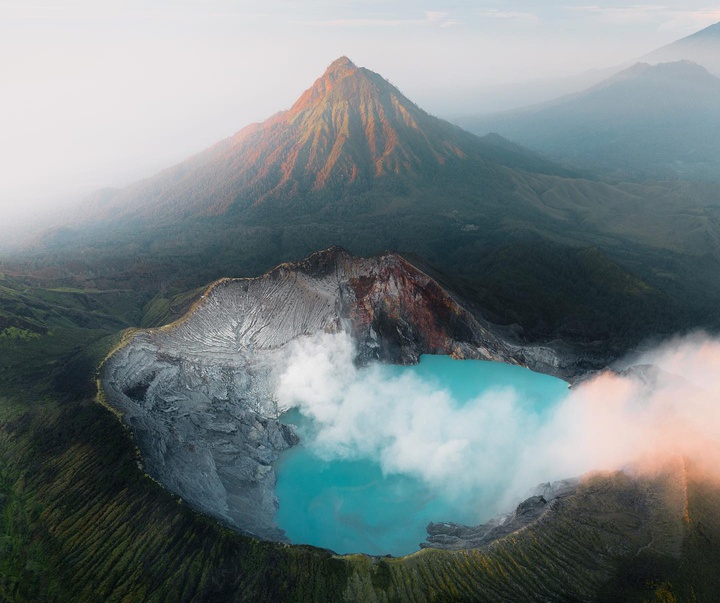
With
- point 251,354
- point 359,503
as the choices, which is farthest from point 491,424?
point 251,354

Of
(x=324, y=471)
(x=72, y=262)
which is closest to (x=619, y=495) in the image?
(x=324, y=471)

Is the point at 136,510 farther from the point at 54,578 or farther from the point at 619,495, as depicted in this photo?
the point at 619,495

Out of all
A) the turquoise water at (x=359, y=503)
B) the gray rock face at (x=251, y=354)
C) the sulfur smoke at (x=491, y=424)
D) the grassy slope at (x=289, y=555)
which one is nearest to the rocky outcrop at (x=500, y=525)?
the turquoise water at (x=359, y=503)

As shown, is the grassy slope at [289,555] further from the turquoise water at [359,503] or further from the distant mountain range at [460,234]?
the distant mountain range at [460,234]

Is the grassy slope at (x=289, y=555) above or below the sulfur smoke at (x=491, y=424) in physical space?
above

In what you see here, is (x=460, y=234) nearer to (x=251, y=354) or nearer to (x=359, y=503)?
(x=251, y=354)

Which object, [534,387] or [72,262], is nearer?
[534,387]
